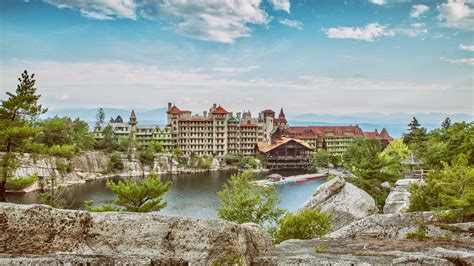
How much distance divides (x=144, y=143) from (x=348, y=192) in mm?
69956

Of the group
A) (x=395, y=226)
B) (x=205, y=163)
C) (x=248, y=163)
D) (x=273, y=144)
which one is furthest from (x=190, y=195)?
(x=273, y=144)

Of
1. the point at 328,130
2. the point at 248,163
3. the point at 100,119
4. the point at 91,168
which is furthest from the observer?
the point at 328,130

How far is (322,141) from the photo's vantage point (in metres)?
101

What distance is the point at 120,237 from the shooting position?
6027mm

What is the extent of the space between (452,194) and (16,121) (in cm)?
1797

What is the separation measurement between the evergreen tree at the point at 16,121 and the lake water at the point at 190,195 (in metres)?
17.9

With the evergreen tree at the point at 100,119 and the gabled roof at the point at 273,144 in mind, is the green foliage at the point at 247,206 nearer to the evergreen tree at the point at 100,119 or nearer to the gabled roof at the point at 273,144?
the gabled roof at the point at 273,144

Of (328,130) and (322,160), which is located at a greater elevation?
(328,130)

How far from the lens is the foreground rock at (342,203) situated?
20266 mm

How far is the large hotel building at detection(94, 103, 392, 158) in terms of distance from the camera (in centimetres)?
8925

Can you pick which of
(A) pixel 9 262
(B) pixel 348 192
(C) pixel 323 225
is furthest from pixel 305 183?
(A) pixel 9 262

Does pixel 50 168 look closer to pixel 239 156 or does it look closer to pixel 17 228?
pixel 239 156

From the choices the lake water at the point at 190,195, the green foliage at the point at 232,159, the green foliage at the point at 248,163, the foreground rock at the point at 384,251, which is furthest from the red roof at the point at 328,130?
the foreground rock at the point at 384,251

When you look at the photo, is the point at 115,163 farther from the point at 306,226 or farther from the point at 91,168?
the point at 306,226
